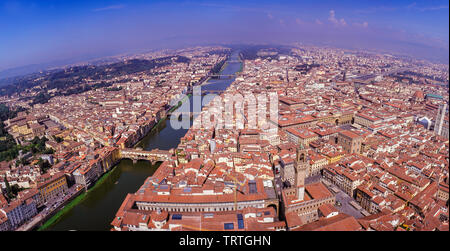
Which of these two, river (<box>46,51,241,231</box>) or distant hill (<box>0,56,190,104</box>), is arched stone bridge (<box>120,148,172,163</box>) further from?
distant hill (<box>0,56,190,104</box>)

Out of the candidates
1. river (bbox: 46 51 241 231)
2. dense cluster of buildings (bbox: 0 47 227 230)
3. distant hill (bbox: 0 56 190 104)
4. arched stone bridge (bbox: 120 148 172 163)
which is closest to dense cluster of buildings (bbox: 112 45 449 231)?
arched stone bridge (bbox: 120 148 172 163)

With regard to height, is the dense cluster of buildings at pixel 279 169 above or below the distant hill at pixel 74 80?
below

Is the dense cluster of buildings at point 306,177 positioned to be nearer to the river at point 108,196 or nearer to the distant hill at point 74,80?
the river at point 108,196

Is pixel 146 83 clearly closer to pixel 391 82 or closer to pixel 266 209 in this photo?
pixel 391 82

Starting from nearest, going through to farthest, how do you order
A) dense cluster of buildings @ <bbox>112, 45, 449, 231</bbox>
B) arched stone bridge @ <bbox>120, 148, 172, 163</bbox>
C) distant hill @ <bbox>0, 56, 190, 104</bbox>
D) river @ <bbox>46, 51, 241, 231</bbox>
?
dense cluster of buildings @ <bbox>112, 45, 449, 231</bbox>
river @ <bbox>46, 51, 241, 231</bbox>
arched stone bridge @ <bbox>120, 148, 172, 163</bbox>
distant hill @ <bbox>0, 56, 190, 104</bbox>

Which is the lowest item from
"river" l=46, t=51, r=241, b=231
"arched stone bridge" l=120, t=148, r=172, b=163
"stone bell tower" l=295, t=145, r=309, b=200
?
"river" l=46, t=51, r=241, b=231

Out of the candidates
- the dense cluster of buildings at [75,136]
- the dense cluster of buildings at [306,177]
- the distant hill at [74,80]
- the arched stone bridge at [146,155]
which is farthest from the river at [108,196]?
the distant hill at [74,80]

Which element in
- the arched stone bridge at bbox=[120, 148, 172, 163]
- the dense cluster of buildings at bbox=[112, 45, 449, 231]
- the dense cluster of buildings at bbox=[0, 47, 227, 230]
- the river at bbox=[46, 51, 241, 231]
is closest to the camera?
the dense cluster of buildings at bbox=[112, 45, 449, 231]

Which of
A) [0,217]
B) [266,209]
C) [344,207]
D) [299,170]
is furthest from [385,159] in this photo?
[0,217]

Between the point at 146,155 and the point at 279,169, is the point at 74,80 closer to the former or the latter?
the point at 146,155

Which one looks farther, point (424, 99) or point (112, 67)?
point (112, 67)

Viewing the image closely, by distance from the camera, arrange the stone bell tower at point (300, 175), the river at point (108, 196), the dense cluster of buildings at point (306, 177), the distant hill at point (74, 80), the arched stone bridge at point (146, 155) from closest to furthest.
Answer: the dense cluster of buildings at point (306, 177) → the stone bell tower at point (300, 175) → the river at point (108, 196) → the arched stone bridge at point (146, 155) → the distant hill at point (74, 80)
